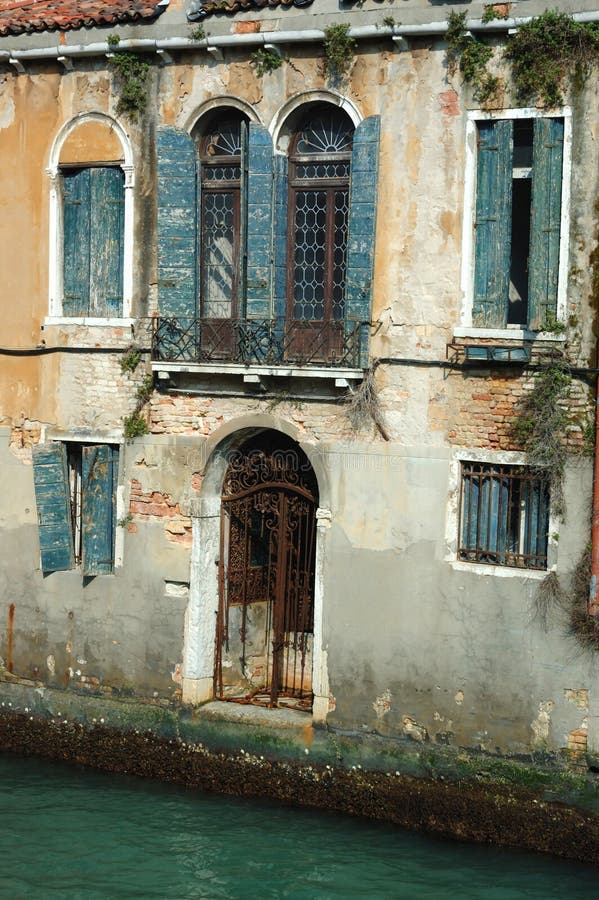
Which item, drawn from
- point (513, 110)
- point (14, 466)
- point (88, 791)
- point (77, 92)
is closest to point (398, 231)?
point (513, 110)

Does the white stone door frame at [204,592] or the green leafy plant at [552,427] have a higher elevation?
the green leafy plant at [552,427]

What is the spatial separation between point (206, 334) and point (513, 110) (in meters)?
3.60

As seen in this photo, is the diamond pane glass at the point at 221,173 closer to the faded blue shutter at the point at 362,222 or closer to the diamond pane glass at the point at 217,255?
the diamond pane glass at the point at 217,255

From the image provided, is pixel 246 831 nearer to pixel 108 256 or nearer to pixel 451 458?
pixel 451 458

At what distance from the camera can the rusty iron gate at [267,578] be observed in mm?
13844

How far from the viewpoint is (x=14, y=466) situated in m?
14.7

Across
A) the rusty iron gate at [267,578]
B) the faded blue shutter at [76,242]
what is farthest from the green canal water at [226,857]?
the faded blue shutter at [76,242]

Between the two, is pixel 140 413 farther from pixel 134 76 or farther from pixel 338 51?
pixel 338 51

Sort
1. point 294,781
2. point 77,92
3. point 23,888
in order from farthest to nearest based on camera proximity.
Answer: point 77,92 → point 294,781 → point 23,888

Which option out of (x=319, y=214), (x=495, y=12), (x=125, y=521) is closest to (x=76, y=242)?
(x=319, y=214)

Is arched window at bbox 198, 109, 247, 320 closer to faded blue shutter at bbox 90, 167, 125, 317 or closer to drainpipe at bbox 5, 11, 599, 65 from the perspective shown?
drainpipe at bbox 5, 11, 599, 65

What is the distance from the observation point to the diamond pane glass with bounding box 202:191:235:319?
13852mm

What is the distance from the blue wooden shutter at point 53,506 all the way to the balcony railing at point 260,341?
1583mm

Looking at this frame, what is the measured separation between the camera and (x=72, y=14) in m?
14.1
